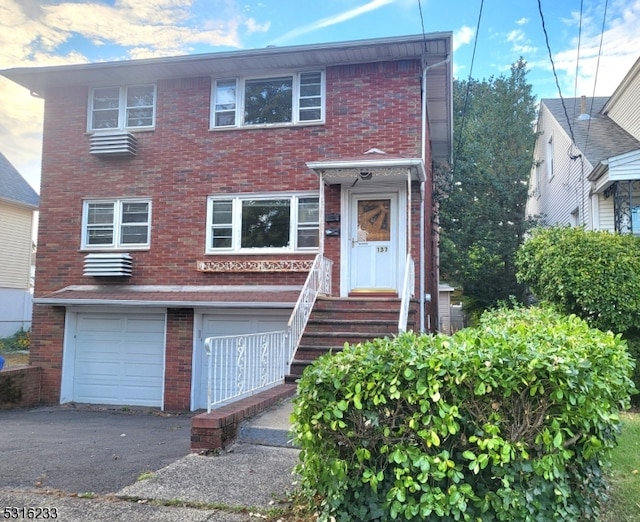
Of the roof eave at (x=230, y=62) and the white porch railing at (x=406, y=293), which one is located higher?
the roof eave at (x=230, y=62)

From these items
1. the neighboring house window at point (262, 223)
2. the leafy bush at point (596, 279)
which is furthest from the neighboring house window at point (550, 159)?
the neighboring house window at point (262, 223)

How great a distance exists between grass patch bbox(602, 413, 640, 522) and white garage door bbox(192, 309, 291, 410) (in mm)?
6415

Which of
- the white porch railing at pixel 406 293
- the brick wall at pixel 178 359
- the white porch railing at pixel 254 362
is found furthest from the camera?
the brick wall at pixel 178 359

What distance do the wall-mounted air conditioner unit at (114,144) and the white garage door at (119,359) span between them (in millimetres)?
3610

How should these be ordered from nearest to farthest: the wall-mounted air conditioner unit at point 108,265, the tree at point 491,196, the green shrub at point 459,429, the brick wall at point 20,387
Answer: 1. the green shrub at point 459,429
2. the brick wall at point 20,387
3. the wall-mounted air conditioner unit at point 108,265
4. the tree at point 491,196

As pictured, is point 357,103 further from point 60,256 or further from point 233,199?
point 60,256

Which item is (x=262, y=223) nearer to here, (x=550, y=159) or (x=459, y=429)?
(x=459, y=429)

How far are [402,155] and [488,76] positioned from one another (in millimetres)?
14881

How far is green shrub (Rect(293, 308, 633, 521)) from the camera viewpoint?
3.03 m

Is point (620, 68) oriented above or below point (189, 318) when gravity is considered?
above

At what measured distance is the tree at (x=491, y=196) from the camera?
17953mm

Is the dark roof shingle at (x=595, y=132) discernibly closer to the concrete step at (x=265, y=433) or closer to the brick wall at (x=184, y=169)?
the brick wall at (x=184, y=169)

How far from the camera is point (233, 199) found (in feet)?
36.8

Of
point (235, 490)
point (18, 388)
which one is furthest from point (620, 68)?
point (18, 388)
